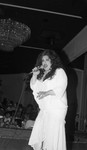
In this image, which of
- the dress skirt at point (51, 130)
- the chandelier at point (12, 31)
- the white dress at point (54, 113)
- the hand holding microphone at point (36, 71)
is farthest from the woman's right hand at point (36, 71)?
the chandelier at point (12, 31)

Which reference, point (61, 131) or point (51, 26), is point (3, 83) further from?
point (61, 131)

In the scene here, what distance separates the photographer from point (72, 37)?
18.6 ft

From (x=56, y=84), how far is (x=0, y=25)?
91.3 inches

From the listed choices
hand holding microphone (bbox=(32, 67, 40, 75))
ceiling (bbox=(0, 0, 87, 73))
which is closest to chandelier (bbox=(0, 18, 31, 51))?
ceiling (bbox=(0, 0, 87, 73))

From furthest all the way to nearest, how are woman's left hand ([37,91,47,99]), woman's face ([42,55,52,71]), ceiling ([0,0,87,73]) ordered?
1. ceiling ([0,0,87,73])
2. woman's face ([42,55,52,71])
3. woman's left hand ([37,91,47,99])

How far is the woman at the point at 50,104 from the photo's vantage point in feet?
6.73

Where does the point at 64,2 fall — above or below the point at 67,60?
above

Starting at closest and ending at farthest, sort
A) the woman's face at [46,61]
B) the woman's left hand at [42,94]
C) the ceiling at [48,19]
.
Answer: the woman's left hand at [42,94] < the woman's face at [46,61] < the ceiling at [48,19]

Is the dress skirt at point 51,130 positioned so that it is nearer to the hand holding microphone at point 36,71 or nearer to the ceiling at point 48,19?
the hand holding microphone at point 36,71

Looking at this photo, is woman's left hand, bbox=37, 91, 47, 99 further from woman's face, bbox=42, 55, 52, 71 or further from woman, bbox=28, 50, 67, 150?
woman's face, bbox=42, 55, 52, 71

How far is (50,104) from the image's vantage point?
6.75ft

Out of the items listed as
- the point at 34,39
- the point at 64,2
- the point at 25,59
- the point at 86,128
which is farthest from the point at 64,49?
the point at 64,2

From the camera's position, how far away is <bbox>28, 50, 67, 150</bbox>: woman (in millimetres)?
2051

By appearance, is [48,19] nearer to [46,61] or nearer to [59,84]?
[46,61]
